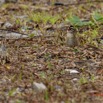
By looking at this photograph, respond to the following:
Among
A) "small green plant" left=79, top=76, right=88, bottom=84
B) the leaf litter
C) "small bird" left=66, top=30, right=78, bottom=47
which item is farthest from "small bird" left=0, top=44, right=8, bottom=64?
"small green plant" left=79, top=76, right=88, bottom=84

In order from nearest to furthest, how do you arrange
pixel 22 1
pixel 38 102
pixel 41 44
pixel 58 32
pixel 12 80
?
pixel 38 102, pixel 12 80, pixel 41 44, pixel 58 32, pixel 22 1

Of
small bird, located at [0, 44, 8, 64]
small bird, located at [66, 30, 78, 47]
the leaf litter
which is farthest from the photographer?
small bird, located at [66, 30, 78, 47]

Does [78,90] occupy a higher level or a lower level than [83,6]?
lower

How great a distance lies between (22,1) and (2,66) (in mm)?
3547

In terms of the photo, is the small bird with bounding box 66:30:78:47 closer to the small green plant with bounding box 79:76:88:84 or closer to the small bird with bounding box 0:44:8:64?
the small bird with bounding box 0:44:8:64

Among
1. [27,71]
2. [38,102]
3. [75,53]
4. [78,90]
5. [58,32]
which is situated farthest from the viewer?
[58,32]

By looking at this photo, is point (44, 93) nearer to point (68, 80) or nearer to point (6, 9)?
point (68, 80)

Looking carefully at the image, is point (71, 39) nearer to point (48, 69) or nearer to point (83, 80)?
point (48, 69)

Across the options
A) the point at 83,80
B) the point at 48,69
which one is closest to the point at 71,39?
the point at 48,69

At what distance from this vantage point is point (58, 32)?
475cm

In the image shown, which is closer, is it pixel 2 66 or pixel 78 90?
pixel 78 90

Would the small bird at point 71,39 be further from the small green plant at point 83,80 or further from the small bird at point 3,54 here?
the small green plant at point 83,80

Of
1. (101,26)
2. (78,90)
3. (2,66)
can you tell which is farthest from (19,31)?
(78,90)

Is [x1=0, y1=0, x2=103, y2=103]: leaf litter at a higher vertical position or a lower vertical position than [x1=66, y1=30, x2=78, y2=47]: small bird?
lower
